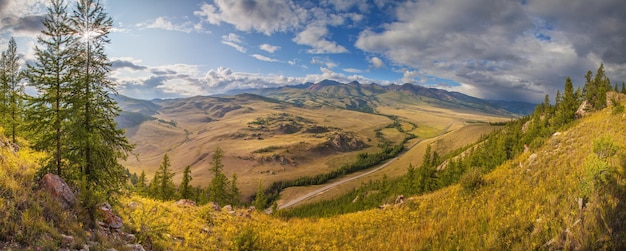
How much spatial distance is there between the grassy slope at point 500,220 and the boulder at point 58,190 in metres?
3.78

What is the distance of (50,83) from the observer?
45.6 ft

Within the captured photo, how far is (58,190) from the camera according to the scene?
10.5 meters

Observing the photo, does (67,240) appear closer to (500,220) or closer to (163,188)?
(500,220)

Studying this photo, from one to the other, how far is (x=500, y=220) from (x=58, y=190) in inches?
700

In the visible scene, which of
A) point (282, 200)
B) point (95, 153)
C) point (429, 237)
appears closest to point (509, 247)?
point (429, 237)

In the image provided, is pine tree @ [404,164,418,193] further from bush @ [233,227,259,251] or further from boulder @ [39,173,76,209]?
boulder @ [39,173,76,209]

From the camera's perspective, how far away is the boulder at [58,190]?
1024cm

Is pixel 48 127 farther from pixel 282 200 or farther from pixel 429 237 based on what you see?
pixel 282 200

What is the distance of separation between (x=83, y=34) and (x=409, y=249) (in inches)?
828

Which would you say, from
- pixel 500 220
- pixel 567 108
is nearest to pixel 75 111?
pixel 500 220

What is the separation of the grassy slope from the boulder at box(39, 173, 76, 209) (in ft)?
12.4

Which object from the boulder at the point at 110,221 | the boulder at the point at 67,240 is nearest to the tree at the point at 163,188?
the boulder at the point at 110,221

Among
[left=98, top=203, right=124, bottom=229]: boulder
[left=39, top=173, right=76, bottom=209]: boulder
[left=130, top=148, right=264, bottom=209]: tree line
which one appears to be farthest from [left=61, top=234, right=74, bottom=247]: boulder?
[left=130, top=148, right=264, bottom=209]: tree line

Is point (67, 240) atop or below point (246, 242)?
atop
